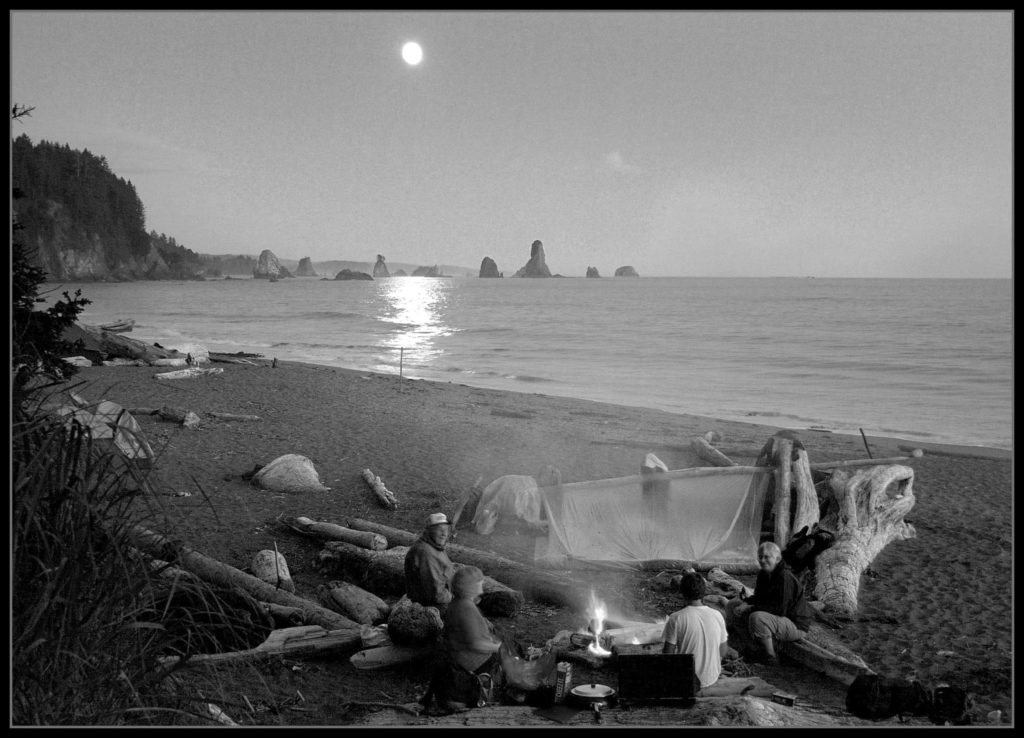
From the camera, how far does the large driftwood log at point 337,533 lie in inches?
277

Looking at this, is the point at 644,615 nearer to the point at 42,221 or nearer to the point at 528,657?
the point at 528,657

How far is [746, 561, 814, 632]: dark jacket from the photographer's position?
18.3 ft

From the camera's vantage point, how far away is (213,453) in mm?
10461

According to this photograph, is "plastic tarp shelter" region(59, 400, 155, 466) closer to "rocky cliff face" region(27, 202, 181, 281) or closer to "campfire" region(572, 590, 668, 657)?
"campfire" region(572, 590, 668, 657)

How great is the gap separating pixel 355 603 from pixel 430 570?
69 cm

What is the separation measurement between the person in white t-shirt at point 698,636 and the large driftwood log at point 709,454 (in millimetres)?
5751

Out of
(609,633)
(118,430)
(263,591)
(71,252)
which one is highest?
(71,252)

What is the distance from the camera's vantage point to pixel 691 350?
114 feet

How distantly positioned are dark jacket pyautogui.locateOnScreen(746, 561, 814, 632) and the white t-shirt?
47.7 inches

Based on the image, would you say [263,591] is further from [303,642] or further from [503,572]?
[503,572]

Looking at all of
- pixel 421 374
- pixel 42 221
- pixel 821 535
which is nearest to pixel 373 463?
pixel 821 535

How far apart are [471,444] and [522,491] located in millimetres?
4292

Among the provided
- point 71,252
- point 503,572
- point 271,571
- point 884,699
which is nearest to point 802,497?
point 503,572

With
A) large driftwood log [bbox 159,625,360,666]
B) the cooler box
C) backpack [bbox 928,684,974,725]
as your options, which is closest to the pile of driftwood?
large driftwood log [bbox 159,625,360,666]
